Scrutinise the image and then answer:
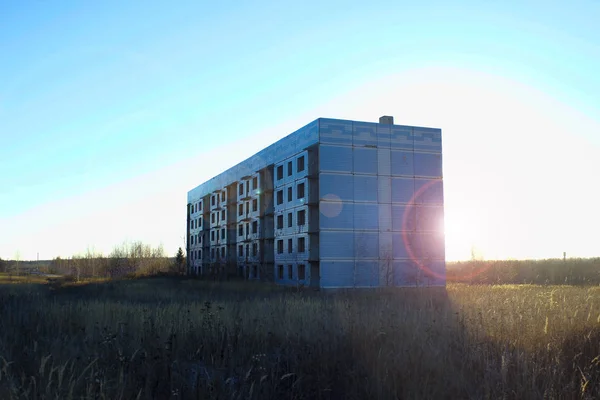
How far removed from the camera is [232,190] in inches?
2229

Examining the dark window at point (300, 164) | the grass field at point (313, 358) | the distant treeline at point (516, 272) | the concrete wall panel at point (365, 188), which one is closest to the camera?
the grass field at point (313, 358)

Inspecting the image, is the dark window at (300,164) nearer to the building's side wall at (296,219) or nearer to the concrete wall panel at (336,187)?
the building's side wall at (296,219)

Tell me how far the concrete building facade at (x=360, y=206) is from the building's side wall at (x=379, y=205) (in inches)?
2.7

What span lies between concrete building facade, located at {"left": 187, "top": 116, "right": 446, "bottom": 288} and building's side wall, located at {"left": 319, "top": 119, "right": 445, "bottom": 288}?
0.23ft

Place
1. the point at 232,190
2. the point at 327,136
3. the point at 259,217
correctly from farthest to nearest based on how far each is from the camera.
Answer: the point at 232,190, the point at 259,217, the point at 327,136

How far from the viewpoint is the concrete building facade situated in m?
36.2

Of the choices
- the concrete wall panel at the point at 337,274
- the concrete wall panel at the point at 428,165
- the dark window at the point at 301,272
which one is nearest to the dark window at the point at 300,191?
the dark window at the point at 301,272

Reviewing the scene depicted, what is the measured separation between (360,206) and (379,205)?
1491 mm

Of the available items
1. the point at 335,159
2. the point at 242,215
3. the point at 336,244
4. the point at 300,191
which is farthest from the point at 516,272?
the point at 242,215

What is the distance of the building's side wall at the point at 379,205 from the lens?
3612 cm

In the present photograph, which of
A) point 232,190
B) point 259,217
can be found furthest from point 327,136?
point 232,190

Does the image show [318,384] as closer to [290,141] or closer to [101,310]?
[101,310]

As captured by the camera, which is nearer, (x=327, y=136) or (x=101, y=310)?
(x=101, y=310)

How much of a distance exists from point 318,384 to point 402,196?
3253 centimetres
